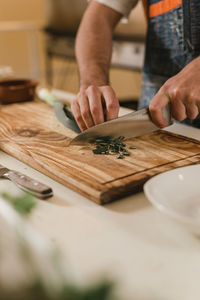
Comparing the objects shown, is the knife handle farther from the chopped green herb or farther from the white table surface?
the chopped green herb

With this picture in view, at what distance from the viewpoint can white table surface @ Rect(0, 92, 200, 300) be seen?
1.52 ft

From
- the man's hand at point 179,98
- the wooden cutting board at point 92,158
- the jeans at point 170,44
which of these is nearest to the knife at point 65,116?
the wooden cutting board at point 92,158

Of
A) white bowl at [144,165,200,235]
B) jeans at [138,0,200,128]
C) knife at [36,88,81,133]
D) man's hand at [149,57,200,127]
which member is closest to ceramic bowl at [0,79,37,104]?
knife at [36,88,81,133]

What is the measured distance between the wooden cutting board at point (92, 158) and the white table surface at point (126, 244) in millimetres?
28

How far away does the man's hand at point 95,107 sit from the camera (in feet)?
3.10

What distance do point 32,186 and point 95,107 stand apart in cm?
33

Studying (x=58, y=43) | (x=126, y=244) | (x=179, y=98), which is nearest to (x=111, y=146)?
(x=179, y=98)

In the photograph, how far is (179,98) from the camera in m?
0.90

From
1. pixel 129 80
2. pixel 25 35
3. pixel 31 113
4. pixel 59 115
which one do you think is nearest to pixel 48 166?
pixel 59 115

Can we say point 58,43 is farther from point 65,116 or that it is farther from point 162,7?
point 65,116

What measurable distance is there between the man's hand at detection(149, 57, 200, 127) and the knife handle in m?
0.34

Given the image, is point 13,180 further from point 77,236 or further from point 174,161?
point 174,161

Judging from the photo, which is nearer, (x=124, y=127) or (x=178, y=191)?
(x=178, y=191)

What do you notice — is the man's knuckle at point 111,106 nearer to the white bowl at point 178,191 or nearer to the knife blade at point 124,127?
the knife blade at point 124,127
